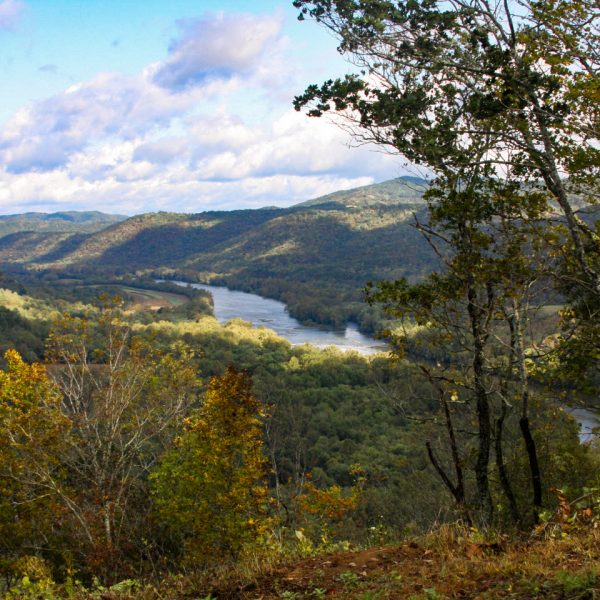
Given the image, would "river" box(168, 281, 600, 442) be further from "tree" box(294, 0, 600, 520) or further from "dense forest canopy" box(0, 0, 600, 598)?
"tree" box(294, 0, 600, 520)

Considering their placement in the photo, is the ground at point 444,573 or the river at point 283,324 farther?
the river at point 283,324

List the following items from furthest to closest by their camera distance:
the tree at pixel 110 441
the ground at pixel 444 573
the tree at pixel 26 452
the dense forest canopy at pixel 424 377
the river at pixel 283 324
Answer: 1. the river at pixel 283 324
2. the tree at pixel 26 452
3. the tree at pixel 110 441
4. the dense forest canopy at pixel 424 377
5. the ground at pixel 444 573

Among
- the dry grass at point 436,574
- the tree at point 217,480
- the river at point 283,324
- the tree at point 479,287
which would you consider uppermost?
the tree at point 479,287

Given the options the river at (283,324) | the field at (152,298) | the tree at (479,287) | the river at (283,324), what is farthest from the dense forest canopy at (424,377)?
the field at (152,298)

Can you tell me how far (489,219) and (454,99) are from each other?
7.06ft

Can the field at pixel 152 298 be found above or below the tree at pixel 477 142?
below

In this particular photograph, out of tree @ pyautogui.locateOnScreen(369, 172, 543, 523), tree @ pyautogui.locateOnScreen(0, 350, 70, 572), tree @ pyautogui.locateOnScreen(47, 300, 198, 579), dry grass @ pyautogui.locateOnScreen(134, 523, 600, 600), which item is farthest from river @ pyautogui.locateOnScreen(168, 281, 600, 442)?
dry grass @ pyautogui.locateOnScreen(134, 523, 600, 600)

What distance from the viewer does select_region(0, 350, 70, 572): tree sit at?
13.7m

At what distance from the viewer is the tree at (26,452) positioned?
13.7 m

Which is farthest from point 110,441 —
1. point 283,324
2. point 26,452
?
point 283,324

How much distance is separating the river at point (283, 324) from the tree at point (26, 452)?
65.6 m

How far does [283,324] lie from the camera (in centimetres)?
11512

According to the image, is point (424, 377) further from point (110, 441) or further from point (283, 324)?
point (283, 324)

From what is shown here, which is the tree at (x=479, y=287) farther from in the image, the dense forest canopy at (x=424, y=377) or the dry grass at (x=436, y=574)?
the dry grass at (x=436, y=574)
